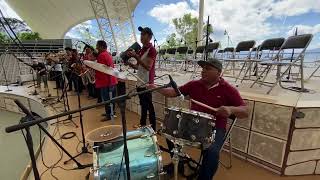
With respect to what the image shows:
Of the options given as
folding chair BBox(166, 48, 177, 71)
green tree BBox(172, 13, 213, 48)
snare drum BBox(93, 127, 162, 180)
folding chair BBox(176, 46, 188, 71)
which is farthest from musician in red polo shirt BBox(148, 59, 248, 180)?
green tree BBox(172, 13, 213, 48)

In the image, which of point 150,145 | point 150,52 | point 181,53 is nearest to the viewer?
point 150,145

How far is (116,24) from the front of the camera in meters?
20.6

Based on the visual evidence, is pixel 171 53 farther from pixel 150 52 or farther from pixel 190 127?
pixel 190 127

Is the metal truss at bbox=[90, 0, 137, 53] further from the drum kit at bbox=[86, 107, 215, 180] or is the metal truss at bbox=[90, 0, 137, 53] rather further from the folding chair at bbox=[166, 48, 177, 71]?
the drum kit at bbox=[86, 107, 215, 180]

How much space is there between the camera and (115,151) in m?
1.68

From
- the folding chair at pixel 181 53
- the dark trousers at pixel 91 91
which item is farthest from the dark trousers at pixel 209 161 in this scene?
the folding chair at pixel 181 53

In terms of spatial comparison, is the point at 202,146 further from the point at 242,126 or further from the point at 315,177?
the point at 315,177

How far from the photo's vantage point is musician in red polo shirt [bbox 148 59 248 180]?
5.93ft

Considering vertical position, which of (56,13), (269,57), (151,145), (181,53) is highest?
(56,13)

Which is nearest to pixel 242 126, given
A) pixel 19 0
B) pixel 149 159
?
pixel 149 159

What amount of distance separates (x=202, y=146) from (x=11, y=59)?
11.7 metres

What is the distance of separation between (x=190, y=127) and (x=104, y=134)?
87 cm

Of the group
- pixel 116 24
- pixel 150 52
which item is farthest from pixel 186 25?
pixel 150 52

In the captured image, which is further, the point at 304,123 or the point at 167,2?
the point at 167,2
